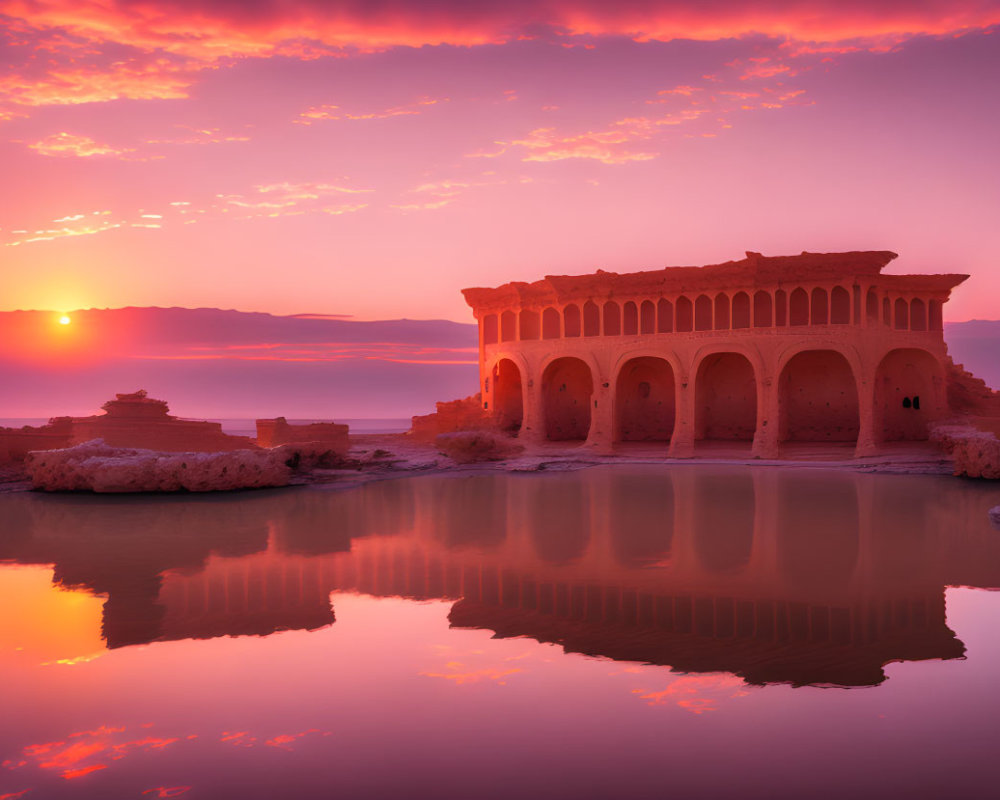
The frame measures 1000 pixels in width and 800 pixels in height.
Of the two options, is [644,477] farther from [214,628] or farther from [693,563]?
[214,628]

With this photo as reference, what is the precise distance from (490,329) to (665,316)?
9.02 m

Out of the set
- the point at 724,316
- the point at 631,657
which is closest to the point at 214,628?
the point at 631,657

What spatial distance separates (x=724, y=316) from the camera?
100 feet

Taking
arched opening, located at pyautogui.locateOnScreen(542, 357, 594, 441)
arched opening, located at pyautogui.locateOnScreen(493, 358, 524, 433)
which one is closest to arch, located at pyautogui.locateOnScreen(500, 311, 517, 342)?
arched opening, located at pyautogui.locateOnScreen(493, 358, 524, 433)

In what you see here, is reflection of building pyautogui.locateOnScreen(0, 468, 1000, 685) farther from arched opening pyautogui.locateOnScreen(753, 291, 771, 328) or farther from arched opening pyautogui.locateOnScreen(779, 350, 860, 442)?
arched opening pyautogui.locateOnScreen(779, 350, 860, 442)

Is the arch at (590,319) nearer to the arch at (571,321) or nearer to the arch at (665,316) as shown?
the arch at (571,321)

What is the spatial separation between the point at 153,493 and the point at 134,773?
625 inches

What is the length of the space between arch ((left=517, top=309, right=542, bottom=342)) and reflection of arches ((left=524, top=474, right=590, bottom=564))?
1439cm

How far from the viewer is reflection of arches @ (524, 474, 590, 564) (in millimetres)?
10852

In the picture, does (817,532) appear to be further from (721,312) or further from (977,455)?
(721,312)

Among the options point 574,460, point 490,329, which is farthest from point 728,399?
point 490,329

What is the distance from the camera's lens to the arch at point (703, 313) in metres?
30.5

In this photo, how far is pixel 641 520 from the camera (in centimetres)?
→ 1370

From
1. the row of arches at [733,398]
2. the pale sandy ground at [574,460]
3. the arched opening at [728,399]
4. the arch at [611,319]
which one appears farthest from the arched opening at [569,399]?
the arched opening at [728,399]
